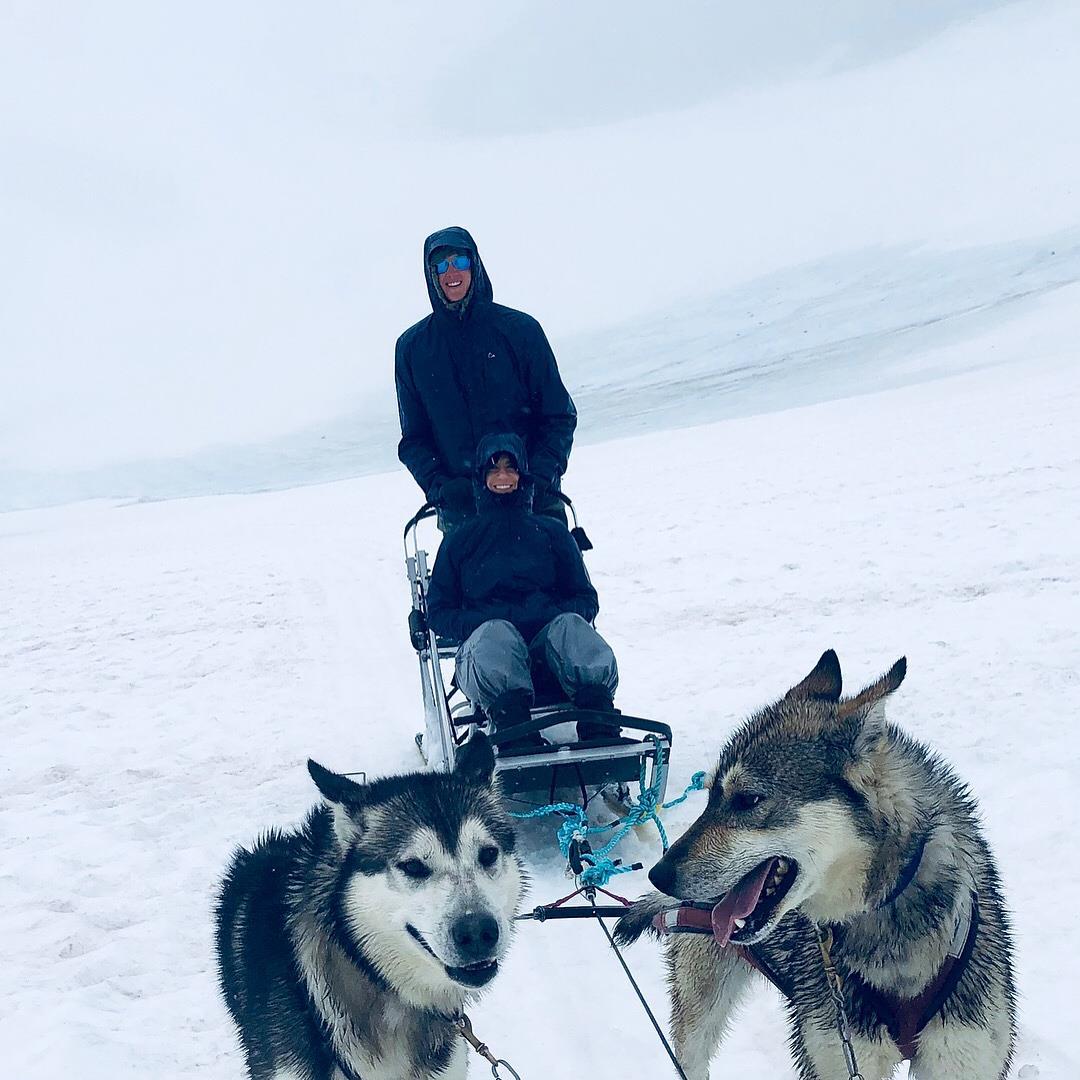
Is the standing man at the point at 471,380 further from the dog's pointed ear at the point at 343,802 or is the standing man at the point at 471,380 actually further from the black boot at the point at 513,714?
the dog's pointed ear at the point at 343,802

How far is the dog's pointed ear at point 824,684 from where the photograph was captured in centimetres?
→ 177

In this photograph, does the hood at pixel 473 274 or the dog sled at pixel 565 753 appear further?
the hood at pixel 473 274

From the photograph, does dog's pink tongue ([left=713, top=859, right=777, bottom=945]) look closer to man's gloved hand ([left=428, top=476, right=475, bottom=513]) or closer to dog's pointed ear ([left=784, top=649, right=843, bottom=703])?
dog's pointed ear ([left=784, top=649, right=843, bottom=703])

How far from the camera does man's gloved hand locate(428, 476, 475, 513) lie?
12.8ft

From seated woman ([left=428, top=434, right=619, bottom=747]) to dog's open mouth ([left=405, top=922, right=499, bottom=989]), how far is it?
4.63 ft

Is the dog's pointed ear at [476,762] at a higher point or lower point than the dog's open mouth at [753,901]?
higher

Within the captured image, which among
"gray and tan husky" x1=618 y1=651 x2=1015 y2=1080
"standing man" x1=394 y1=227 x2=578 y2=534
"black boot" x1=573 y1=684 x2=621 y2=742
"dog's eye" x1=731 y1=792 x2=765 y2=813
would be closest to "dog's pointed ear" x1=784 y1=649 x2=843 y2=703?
"gray and tan husky" x1=618 y1=651 x2=1015 y2=1080

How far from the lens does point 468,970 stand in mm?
1783

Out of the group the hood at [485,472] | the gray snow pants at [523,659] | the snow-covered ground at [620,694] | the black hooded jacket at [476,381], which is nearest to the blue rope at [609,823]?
the snow-covered ground at [620,694]

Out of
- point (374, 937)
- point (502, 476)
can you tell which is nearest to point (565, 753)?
point (502, 476)

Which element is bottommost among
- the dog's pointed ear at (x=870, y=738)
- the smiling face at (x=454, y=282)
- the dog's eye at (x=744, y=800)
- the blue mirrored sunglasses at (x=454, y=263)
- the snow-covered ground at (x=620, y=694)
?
the snow-covered ground at (x=620, y=694)

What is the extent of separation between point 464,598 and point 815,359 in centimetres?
2455

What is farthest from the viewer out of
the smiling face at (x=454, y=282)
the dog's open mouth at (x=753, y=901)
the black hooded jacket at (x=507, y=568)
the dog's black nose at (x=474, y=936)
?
the smiling face at (x=454, y=282)

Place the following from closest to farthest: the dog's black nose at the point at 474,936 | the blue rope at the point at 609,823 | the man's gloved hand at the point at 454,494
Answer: the dog's black nose at the point at 474,936 < the blue rope at the point at 609,823 < the man's gloved hand at the point at 454,494
